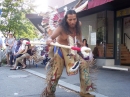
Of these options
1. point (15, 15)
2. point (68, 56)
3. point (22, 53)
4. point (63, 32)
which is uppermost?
point (15, 15)

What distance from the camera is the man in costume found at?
15.4 feet

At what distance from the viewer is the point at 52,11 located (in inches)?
273

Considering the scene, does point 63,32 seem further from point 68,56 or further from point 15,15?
point 15,15

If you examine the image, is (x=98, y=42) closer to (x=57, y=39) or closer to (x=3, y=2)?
(x=57, y=39)

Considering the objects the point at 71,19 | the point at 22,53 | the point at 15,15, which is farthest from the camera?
the point at 15,15

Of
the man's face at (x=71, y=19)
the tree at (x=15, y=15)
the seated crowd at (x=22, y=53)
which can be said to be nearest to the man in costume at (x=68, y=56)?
the man's face at (x=71, y=19)

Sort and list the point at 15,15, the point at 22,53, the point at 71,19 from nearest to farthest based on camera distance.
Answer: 1. the point at 71,19
2. the point at 22,53
3. the point at 15,15

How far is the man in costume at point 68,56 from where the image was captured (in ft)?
15.4

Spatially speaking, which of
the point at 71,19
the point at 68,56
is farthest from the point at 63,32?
the point at 68,56

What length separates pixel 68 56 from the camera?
4.70m

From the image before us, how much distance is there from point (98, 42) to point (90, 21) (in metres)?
1.62

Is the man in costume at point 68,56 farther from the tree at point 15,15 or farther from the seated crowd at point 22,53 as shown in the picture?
the tree at point 15,15

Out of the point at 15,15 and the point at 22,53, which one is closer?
the point at 22,53

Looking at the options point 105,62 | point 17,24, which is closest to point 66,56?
point 105,62
